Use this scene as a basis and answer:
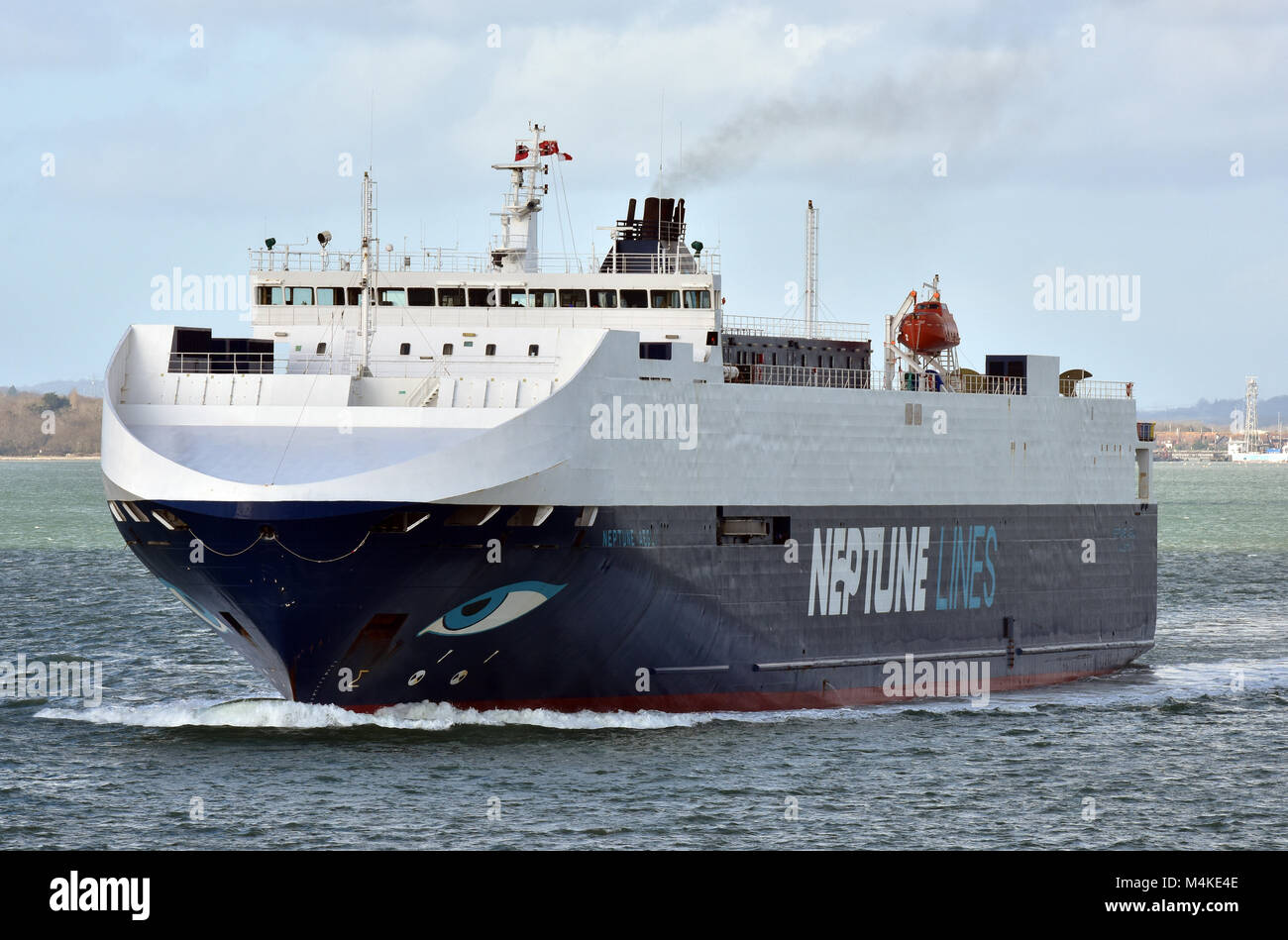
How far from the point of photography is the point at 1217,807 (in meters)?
28.7

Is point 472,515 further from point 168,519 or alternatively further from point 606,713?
point 606,713

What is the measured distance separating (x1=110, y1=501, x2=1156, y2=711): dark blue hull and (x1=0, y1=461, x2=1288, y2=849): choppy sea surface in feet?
2.51

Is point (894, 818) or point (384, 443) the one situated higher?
point (384, 443)

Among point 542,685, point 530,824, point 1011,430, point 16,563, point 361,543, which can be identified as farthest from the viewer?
point 16,563

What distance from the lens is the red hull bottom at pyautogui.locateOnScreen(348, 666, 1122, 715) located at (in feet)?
103

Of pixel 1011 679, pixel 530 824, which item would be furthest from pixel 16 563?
pixel 530 824

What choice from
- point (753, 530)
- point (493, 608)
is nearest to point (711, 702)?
point (753, 530)

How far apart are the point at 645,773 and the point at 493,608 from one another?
374 centimetres

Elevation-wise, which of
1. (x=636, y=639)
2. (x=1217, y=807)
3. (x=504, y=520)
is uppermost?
(x=504, y=520)

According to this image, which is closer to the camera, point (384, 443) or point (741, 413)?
point (384, 443)

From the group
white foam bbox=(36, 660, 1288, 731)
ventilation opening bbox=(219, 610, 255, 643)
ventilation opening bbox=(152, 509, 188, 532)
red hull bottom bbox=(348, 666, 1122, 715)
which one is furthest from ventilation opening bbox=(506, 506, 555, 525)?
ventilation opening bbox=(152, 509, 188, 532)

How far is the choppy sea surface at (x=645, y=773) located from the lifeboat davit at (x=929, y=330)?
7835 mm

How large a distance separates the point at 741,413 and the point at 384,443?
728 centimetres

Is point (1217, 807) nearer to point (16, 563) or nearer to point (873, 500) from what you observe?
point (873, 500)
